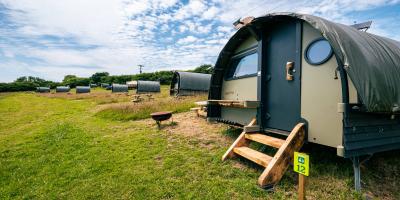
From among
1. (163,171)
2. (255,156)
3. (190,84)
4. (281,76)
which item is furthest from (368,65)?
(190,84)

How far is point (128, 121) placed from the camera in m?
12.3

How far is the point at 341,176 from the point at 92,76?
80.0 metres

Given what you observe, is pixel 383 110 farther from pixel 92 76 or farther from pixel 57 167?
pixel 92 76

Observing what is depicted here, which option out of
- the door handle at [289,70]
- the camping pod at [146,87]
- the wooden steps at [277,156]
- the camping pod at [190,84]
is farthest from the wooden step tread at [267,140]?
the camping pod at [146,87]

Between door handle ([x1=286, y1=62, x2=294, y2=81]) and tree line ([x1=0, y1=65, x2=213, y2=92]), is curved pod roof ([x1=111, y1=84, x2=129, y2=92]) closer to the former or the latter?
tree line ([x1=0, y1=65, x2=213, y2=92])

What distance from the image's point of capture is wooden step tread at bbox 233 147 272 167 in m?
4.74

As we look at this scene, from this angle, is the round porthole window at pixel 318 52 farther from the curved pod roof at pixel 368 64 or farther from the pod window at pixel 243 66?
the pod window at pixel 243 66

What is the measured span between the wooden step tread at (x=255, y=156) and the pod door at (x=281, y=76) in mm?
1030

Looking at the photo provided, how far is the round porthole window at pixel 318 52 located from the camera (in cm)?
467

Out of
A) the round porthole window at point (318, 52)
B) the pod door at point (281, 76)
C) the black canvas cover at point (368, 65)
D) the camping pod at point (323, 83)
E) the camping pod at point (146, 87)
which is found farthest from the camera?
the camping pod at point (146, 87)

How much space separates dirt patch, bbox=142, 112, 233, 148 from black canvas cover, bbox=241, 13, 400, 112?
12.4 feet

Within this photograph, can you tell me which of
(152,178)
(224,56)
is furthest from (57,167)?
(224,56)

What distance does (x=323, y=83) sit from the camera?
15.4 feet

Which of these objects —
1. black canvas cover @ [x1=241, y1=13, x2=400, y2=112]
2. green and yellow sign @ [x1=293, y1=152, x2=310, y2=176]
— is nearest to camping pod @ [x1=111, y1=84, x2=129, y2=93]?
black canvas cover @ [x1=241, y1=13, x2=400, y2=112]
